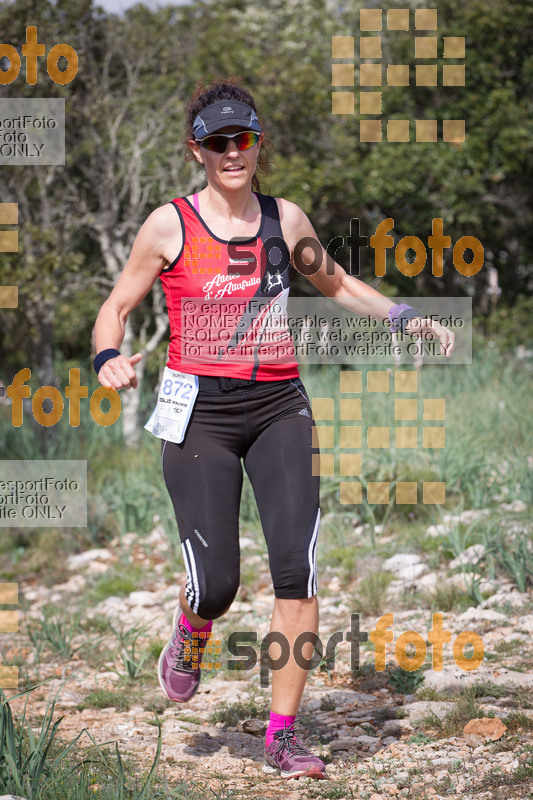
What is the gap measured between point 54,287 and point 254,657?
517 cm

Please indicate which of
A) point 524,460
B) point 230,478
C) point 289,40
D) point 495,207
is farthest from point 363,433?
point 289,40

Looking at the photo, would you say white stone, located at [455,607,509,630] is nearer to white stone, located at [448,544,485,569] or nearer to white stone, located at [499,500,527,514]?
white stone, located at [448,544,485,569]

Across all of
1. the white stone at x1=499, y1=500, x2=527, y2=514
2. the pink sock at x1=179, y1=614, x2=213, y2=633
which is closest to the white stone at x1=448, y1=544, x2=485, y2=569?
the white stone at x1=499, y1=500, x2=527, y2=514

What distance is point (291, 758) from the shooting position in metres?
2.88

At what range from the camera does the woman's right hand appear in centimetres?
279

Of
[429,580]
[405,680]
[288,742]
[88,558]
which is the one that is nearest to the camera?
[288,742]

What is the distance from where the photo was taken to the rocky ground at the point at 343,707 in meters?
2.88

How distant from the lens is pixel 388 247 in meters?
11.9

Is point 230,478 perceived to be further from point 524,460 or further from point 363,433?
point 363,433

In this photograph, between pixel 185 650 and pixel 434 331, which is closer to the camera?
pixel 434 331

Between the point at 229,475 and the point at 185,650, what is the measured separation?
75 centimetres

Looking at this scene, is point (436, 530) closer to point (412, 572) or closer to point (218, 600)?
point (412, 572)

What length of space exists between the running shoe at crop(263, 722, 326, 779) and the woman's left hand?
1373 millimetres

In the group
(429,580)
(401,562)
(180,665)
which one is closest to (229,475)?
(180,665)
